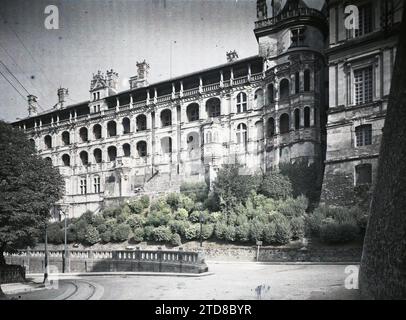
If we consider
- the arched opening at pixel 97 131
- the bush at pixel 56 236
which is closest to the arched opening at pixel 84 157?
the arched opening at pixel 97 131

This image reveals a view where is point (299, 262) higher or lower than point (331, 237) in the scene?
lower

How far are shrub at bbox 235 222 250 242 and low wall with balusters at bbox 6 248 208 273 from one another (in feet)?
21.7

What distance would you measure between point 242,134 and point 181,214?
1168 cm

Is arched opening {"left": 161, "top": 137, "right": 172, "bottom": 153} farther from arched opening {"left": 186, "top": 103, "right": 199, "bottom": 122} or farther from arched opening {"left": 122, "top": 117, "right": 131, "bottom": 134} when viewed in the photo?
arched opening {"left": 122, "top": 117, "right": 131, "bottom": 134}

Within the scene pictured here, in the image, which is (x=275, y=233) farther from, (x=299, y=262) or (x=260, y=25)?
(x=260, y=25)

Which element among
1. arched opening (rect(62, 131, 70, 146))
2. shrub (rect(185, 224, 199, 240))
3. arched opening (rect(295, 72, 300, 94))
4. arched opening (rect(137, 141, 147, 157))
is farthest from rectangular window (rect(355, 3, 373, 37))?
arched opening (rect(62, 131, 70, 146))

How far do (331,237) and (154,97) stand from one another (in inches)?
1105

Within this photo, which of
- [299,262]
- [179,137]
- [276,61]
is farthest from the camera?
[179,137]

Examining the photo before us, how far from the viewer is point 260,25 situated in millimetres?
33656

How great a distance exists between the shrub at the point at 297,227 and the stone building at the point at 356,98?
3904 mm

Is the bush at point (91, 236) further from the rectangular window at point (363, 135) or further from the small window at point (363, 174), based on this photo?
the rectangular window at point (363, 135)

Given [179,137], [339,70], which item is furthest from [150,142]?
[339,70]

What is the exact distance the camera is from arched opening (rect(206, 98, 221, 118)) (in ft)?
127

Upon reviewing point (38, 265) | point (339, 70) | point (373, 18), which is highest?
point (373, 18)
